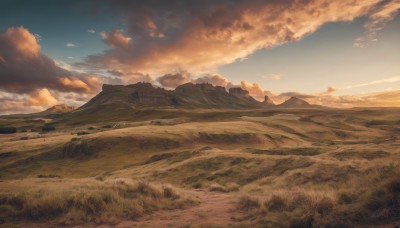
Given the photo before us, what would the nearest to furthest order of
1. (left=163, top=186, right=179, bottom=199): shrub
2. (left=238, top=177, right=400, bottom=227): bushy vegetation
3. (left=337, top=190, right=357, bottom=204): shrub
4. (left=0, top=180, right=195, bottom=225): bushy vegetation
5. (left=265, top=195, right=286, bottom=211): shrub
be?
(left=238, top=177, right=400, bottom=227): bushy vegetation → (left=337, top=190, right=357, bottom=204): shrub → (left=265, top=195, right=286, bottom=211): shrub → (left=0, top=180, right=195, bottom=225): bushy vegetation → (left=163, top=186, right=179, bottom=199): shrub

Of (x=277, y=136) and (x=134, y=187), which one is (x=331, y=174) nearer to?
(x=134, y=187)

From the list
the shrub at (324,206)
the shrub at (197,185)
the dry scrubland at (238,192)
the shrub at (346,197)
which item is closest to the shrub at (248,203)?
the dry scrubland at (238,192)

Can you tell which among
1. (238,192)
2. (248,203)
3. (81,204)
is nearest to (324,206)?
(248,203)

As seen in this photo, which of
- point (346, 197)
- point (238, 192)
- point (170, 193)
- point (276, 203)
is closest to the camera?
point (346, 197)

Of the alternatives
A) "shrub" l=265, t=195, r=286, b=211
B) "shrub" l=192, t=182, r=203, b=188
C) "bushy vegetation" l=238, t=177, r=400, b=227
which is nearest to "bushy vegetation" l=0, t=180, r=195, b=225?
"shrub" l=265, t=195, r=286, b=211

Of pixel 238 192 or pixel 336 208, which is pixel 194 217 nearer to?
pixel 336 208

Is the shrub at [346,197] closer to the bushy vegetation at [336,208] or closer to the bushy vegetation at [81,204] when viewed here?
the bushy vegetation at [336,208]

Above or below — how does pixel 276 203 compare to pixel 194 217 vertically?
above

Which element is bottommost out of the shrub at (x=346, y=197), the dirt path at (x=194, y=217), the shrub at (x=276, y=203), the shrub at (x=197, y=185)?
the shrub at (x=197, y=185)

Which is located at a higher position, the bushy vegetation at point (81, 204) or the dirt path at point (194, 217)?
the bushy vegetation at point (81, 204)

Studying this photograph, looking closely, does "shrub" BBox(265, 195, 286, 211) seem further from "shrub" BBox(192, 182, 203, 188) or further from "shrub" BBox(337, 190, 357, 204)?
"shrub" BBox(192, 182, 203, 188)

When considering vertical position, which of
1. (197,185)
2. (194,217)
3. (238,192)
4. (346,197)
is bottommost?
(197,185)

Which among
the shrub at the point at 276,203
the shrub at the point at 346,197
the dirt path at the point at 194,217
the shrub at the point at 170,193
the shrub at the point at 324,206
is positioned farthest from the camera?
the shrub at the point at 170,193

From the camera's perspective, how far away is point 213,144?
86125 mm
